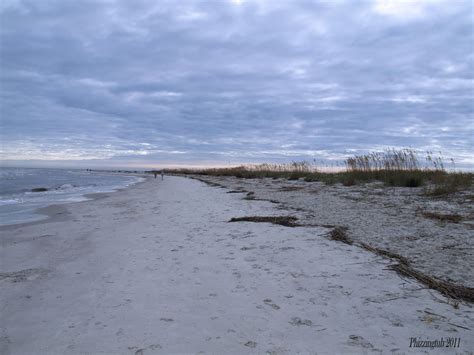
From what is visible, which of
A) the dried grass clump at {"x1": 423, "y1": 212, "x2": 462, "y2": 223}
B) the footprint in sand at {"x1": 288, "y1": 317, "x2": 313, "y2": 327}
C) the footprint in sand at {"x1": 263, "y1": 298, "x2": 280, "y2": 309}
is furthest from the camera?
the dried grass clump at {"x1": 423, "y1": 212, "x2": 462, "y2": 223}

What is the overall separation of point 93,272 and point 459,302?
355 cm

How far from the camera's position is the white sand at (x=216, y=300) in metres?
2.04

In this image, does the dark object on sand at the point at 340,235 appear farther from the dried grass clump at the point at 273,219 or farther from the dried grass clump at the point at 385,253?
the dried grass clump at the point at 273,219

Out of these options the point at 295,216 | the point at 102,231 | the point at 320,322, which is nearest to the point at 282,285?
the point at 320,322

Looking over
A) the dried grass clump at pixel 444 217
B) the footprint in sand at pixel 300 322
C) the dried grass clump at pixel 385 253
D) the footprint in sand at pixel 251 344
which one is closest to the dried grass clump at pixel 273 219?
the dried grass clump at pixel 385 253

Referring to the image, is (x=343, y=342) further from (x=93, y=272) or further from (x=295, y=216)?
(x=295, y=216)

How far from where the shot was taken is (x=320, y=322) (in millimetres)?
2234

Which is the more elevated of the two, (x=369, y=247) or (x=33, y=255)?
(x=369, y=247)

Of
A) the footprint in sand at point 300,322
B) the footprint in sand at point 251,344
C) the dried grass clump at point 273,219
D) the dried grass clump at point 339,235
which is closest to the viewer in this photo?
the footprint in sand at point 251,344

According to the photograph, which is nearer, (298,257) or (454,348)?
(454,348)

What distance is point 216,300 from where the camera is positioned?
2.63m

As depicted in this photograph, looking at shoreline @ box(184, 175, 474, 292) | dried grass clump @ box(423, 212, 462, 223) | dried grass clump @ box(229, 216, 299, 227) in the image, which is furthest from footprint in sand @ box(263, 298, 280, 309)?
dried grass clump @ box(423, 212, 462, 223)

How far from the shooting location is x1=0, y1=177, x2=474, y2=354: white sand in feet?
6.70

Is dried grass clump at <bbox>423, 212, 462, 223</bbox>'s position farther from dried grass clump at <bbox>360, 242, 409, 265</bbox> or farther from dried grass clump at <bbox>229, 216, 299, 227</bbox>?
dried grass clump at <bbox>229, 216, 299, 227</bbox>
